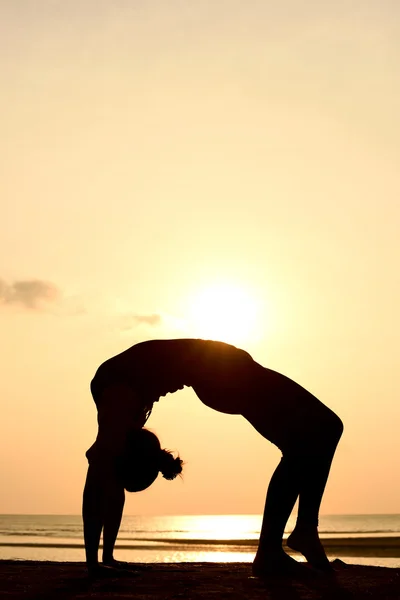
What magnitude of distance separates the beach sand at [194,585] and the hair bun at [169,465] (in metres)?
0.67

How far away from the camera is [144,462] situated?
203 inches

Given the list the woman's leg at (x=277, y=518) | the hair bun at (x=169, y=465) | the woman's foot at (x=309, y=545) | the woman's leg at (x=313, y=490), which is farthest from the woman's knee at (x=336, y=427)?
the hair bun at (x=169, y=465)

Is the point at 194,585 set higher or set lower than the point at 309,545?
lower

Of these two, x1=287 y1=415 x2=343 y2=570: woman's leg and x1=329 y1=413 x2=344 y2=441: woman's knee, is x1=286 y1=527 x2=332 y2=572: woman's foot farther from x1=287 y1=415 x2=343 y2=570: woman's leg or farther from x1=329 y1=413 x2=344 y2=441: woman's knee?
x1=329 y1=413 x2=344 y2=441: woman's knee

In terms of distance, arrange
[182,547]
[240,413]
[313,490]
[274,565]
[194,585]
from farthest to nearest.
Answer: [182,547] < [240,413] < [313,490] < [274,565] < [194,585]

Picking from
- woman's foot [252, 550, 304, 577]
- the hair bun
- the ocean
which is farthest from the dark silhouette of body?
the ocean

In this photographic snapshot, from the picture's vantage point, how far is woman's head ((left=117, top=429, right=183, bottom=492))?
5141 mm

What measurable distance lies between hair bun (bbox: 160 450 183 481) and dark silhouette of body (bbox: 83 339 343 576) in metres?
0.30

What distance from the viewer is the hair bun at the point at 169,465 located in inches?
205

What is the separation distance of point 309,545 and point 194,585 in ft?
3.36

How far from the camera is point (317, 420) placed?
5.19 meters

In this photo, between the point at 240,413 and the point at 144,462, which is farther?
the point at 240,413

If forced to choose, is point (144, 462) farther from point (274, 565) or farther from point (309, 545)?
point (309, 545)

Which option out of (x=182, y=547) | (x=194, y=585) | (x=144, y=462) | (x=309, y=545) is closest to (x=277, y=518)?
(x=309, y=545)
